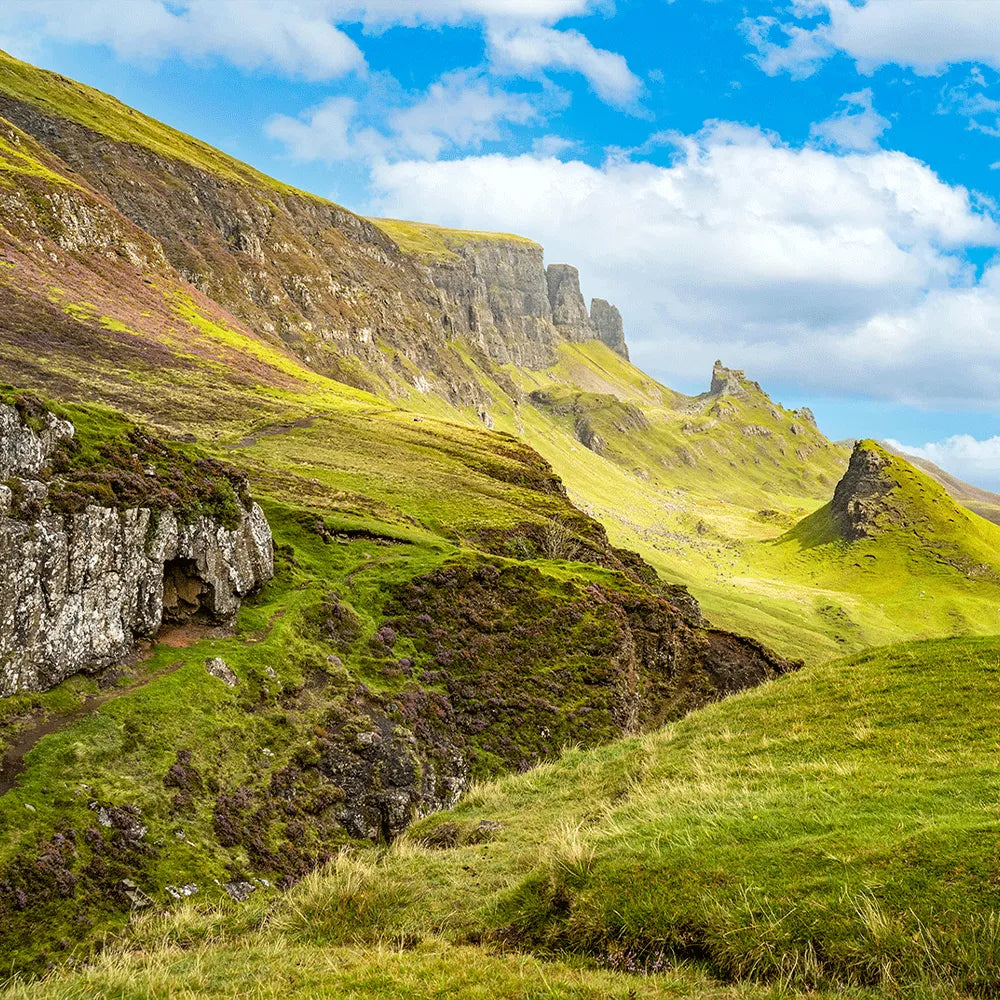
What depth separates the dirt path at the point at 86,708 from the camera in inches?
963

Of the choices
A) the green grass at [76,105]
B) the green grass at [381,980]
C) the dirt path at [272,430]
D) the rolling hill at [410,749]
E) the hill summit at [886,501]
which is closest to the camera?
the green grass at [381,980]

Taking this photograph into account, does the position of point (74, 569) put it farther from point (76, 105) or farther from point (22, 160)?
point (76, 105)

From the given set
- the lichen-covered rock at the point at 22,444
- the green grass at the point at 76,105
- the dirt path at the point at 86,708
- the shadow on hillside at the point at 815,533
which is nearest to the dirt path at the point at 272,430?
the dirt path at the point at 86,708

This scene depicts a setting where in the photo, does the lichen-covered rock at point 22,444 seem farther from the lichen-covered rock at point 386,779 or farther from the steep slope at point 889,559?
the steep slope at point 889,559

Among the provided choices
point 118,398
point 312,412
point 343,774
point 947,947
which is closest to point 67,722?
point 343,774

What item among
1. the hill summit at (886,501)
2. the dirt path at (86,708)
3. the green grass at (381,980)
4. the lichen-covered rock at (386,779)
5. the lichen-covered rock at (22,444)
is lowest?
the lichen-covered rock at (386,779)

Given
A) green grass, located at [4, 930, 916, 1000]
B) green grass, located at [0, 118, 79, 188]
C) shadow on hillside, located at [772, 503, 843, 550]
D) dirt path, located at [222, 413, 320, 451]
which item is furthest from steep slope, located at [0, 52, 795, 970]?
shadow on hillside, located at [772, 503, 843, 550]

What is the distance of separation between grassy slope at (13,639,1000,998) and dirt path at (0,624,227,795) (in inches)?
430

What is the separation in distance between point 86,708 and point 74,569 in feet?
20.5

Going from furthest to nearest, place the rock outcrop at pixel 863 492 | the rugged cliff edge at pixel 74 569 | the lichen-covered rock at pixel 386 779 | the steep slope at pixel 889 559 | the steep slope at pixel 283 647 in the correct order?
the rock outcrop at pixel 863 492
the steep slope at pixel 889 559
the lichen-covered rock at pixel 386 779
the rugged cliff edge at pixel 74 569
the steep slope at pixel 283 647

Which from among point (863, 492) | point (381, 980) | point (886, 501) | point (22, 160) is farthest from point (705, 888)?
point (863, 492)

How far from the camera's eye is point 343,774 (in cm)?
3462

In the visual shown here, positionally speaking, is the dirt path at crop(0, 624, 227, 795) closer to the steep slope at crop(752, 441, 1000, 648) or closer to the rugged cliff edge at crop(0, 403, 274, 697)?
the rugged cliff edge at crop(0, 403, 274, 697)

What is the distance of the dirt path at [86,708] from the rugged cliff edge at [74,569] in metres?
0.85
